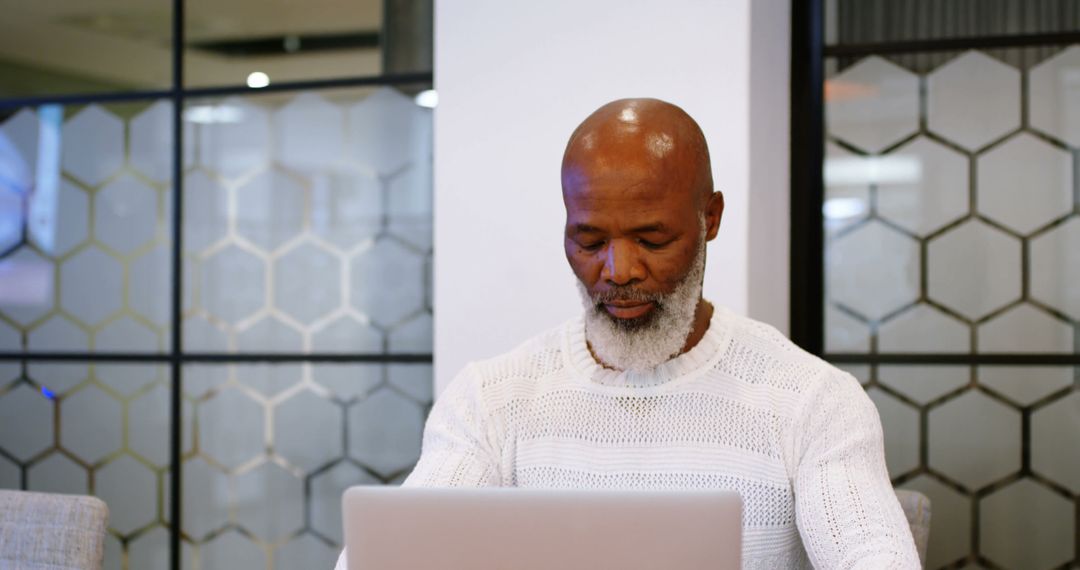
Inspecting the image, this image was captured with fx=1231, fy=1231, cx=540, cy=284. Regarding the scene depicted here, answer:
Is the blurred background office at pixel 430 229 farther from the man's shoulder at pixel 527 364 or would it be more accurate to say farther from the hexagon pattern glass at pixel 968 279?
the man's shoulder at pixel 527 364

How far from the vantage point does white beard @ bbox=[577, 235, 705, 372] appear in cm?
184

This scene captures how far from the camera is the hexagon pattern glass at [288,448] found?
3.35 meters

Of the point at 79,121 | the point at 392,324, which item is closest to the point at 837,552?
the point at 392,324

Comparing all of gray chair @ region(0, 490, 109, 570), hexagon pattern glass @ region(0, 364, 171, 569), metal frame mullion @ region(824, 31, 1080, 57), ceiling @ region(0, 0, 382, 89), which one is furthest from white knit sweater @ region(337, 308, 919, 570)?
hexagon pattern glass @ region(0, 364, 171, 569)

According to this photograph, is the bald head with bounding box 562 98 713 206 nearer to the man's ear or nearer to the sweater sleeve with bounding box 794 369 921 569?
the man's ear

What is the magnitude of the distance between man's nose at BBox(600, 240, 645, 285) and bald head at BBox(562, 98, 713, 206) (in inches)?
4.3

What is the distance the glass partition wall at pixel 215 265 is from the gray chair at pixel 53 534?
100cm

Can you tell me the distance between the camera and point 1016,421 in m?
2.91

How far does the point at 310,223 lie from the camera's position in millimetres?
3406

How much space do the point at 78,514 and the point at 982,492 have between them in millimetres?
2031

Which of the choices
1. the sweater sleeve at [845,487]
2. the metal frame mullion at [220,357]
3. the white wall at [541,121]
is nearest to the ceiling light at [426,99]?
the white wall at [541,121]

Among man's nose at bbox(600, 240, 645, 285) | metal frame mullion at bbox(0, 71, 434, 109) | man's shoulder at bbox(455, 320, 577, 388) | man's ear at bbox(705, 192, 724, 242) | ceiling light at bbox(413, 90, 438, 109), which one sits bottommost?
man's shoulder at bbox(455, 320, 577, 388)

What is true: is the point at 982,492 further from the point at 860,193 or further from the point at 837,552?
the point at 837,552

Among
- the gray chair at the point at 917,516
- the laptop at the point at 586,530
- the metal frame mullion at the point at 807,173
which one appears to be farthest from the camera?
the metal frame mullion at the point at 807,173
